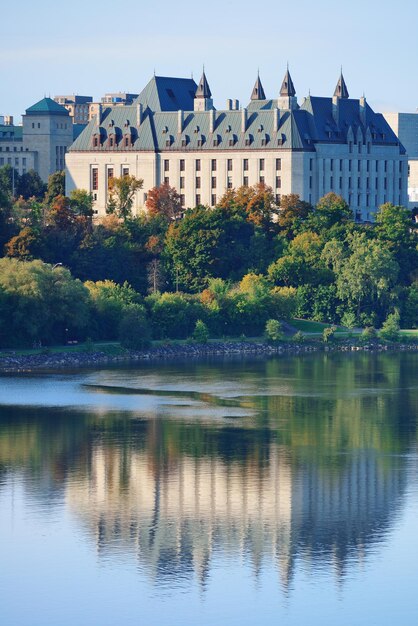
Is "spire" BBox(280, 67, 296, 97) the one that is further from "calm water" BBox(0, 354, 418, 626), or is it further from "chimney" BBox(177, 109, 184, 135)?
"calm water" BBox(0, 354, 418, 626)

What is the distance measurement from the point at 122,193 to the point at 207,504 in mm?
119636

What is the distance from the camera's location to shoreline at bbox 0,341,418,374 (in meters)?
121

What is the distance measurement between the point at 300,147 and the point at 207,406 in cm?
9507

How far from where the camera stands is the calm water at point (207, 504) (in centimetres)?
5794

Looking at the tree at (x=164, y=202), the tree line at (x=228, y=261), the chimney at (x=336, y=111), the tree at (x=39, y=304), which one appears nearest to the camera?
the tree at (x=39, y=304)

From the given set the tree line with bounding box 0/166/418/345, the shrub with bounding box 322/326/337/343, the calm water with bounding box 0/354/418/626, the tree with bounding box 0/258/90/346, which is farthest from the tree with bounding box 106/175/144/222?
the calm water with bounding box 0/354/418/626

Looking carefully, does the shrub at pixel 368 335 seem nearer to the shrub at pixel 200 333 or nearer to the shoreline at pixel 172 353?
the shoreline at pixel 172 353

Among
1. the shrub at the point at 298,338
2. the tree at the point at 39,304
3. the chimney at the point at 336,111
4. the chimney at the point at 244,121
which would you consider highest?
the chimney at the point at 336,111

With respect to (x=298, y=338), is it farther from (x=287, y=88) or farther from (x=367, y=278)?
(x=287, y=88)

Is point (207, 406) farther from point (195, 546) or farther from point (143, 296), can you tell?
point (143, 296)

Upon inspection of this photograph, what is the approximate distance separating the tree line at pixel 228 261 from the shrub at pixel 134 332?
1049 millimetres

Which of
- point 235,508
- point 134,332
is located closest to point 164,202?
point 134,332

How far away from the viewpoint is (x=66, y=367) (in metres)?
122

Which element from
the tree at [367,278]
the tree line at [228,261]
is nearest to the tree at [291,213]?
the tree line at [228,261]
